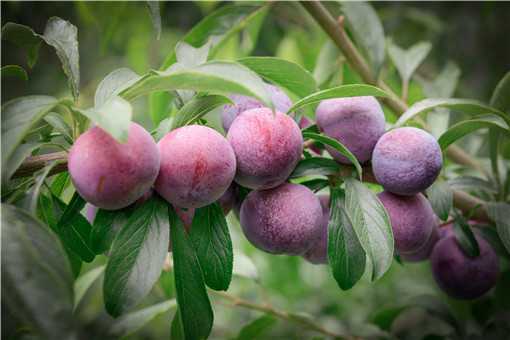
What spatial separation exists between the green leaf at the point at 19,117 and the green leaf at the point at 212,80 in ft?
0.25

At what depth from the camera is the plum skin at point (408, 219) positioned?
1.78 feet

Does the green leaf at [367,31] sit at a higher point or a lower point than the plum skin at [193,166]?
lower

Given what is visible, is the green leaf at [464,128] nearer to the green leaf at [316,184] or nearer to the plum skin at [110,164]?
the green leaf at [316,184]

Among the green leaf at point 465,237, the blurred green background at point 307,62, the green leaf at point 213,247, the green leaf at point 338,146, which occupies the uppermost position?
the green leaf at point 338,146

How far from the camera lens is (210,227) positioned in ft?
1.70

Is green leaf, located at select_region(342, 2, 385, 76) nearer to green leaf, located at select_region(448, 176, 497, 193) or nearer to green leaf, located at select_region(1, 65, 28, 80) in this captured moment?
green leaf, located at select_region(448, 176, 497, 193)

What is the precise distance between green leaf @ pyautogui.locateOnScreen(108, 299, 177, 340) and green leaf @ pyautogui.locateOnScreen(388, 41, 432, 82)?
57 centimetres

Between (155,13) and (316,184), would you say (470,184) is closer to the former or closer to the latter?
(316,184)

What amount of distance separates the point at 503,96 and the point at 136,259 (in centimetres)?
49

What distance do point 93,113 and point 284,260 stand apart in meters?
1.08

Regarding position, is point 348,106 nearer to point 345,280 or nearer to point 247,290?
point 345,280

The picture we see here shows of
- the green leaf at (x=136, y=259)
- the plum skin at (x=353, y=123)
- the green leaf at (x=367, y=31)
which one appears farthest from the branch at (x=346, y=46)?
the green leaf at (x=136, y=259)

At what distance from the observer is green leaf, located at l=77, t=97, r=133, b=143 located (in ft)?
1.20

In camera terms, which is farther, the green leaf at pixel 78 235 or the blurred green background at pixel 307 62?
the blurred green background at pixel 307 62
